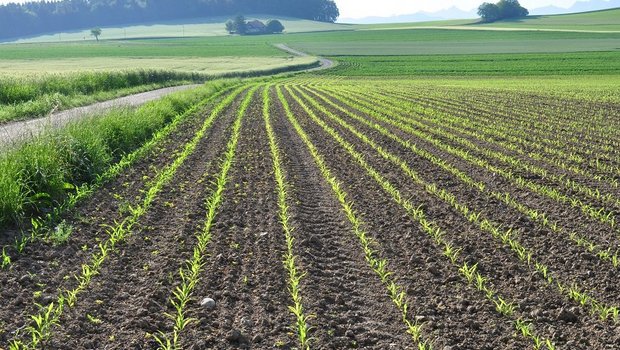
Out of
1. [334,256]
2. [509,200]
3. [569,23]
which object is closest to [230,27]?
[569,23]

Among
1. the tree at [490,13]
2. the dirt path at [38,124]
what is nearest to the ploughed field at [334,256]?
the dirt path at [38,124]

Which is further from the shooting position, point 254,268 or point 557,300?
point 254,268

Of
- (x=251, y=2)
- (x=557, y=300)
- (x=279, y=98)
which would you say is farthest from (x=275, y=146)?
(x=251, y=2)

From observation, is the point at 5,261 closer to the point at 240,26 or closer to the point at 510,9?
the point at 240,26

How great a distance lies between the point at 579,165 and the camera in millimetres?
11828

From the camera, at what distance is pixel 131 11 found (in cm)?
19088

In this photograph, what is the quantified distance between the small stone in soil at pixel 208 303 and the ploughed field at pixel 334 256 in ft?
0.05

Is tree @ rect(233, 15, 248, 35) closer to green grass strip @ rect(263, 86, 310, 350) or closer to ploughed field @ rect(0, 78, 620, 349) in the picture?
ploughed field @ rect(0, 78, 620, 349)

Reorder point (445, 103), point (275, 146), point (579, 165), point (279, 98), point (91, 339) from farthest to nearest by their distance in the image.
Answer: point (279, 98) < point (445, 103) < point (275, 146) < point (579, 165) < point (91, 339)

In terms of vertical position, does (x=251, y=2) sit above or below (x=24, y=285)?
above

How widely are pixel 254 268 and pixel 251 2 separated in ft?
658

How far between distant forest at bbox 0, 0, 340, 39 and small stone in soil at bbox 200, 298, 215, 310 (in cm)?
18883

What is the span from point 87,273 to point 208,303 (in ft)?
4.68

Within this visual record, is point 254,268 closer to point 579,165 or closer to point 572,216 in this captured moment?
point 572,216
